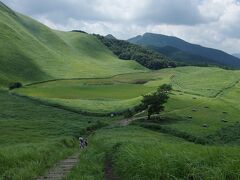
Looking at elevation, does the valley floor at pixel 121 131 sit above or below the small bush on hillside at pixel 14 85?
above

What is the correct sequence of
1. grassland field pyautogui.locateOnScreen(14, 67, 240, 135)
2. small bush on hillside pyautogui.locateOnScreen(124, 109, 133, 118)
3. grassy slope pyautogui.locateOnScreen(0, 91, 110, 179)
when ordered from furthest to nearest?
small bush on hillside pyautogui.locateOnScreen(124, 109, 133, 118) < grassland field pyautogui.locateOnScreen(14, 67, 240, 135) < grassy slope pyautogui.locateOnScreen(0, 91, 110, 179)

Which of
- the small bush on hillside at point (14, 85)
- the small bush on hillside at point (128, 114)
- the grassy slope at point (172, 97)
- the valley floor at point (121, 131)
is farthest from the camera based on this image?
the small bush on hillside at point (14, 85)

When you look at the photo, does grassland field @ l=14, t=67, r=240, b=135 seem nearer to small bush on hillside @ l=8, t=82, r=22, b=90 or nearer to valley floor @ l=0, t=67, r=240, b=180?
valley floor @ l=0, t=67, r=240, b=180

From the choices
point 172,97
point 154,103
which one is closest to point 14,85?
point 172,97

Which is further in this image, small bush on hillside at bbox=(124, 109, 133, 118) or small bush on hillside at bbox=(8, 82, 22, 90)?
small bush on hillside at bbox=(8, 82, 22, 90)

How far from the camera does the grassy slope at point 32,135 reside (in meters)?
24.3

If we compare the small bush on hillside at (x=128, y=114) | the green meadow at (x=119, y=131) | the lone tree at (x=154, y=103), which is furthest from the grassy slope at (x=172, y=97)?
the small bush on hillside at (x=128, y=114)

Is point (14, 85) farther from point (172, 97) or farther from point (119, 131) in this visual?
point (119, 131)

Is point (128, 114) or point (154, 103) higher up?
point (154, 103)

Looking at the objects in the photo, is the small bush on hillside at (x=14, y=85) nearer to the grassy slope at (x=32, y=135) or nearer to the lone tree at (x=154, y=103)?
the grassy slope at (x=32, y=135)

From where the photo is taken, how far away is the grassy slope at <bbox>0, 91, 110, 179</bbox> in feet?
79.9

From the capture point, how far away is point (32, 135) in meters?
73.4

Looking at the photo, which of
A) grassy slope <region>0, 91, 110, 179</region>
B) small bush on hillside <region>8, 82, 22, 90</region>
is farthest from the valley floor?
small bush on hillside <region>8, 82, 22, 90</region>

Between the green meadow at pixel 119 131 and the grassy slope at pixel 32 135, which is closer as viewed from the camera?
the green meadow at pixel 119 131
